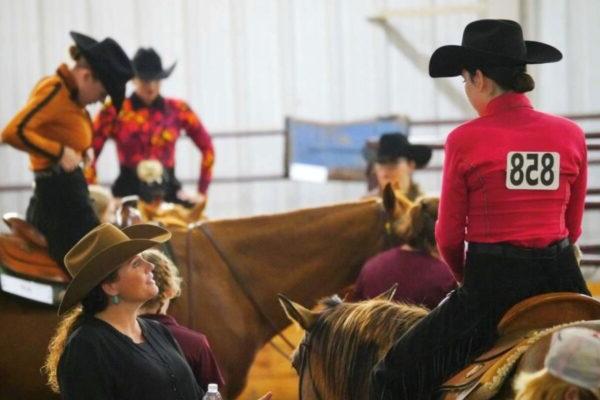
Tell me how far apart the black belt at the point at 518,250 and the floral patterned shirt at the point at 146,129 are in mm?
3952

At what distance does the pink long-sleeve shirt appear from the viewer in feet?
8.79

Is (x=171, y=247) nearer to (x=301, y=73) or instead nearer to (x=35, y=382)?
(x=35, y=382)

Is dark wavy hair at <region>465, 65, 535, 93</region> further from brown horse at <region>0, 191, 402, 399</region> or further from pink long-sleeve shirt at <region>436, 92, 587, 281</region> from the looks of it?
brown horse at <region>0, 191, 402, 399</region>

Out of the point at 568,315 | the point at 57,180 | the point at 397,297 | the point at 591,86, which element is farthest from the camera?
the point at 591,86

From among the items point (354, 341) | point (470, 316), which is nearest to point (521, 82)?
point (470, 316)

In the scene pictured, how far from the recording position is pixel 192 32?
1063cm

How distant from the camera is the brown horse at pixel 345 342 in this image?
2.94m

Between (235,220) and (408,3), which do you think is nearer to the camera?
(235,220)

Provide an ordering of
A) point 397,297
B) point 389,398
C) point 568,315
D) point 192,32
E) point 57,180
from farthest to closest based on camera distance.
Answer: point 192,32
point 57,180
point 397,297
point 389,398
point 568,315

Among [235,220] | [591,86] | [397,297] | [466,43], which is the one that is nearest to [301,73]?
[591,86]

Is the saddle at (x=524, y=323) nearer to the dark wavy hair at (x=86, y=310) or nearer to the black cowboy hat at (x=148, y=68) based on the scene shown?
the dark wavy hair at (x=86, y=310)

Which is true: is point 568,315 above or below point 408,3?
below

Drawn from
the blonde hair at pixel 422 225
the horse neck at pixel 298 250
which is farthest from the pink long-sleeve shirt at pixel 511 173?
the horse neck at pixel 298 250

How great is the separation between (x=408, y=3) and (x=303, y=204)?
1.98 meters
